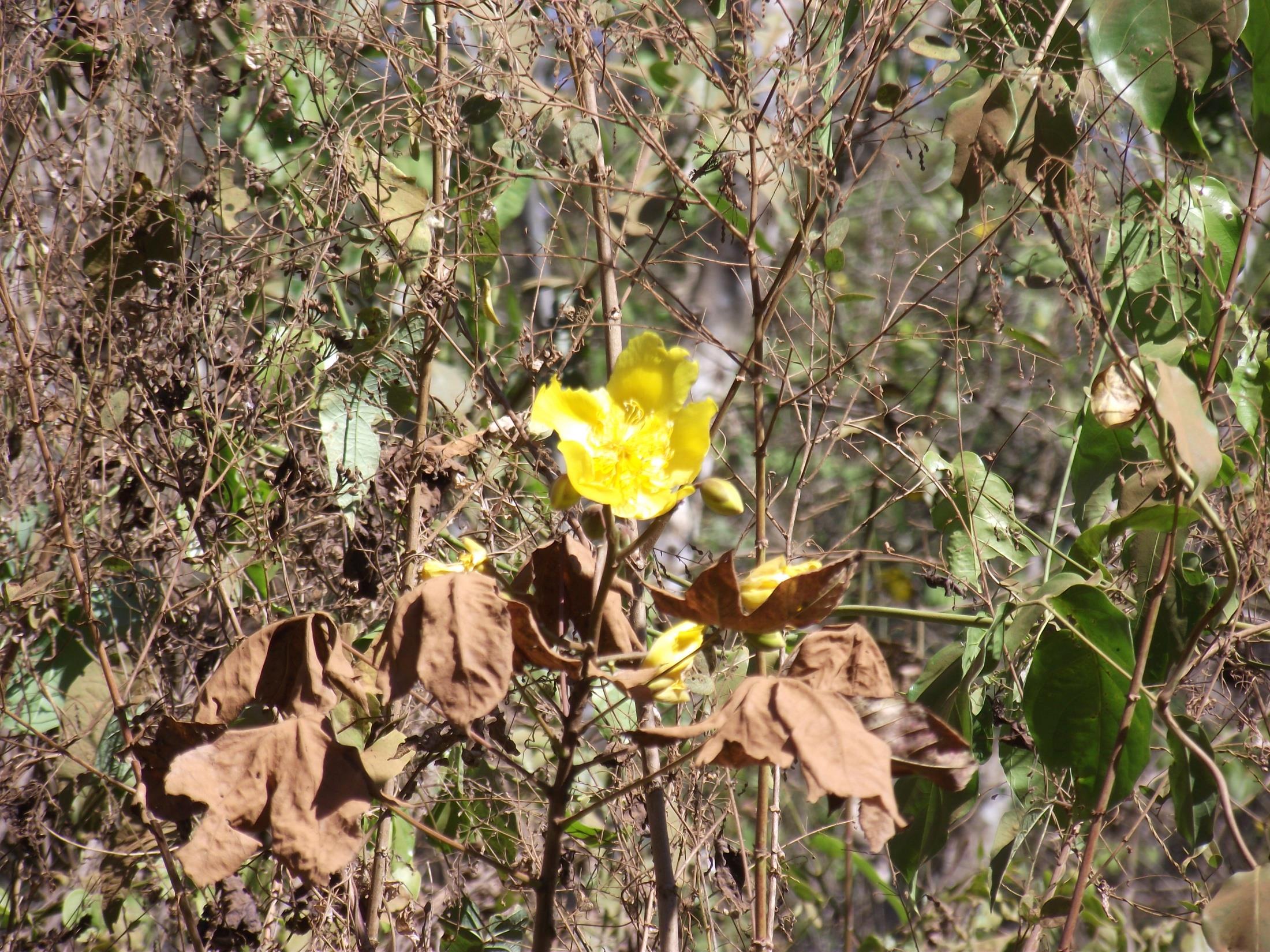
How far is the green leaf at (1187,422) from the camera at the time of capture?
30.6 inches

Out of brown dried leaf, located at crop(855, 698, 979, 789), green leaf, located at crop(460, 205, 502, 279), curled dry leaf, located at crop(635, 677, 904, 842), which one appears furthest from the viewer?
green leaf, located at crop(460, 205, 502, 279)

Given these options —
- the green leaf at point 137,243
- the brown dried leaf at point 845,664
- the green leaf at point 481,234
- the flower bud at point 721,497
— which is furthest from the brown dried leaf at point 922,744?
the green leaf at point 137,243

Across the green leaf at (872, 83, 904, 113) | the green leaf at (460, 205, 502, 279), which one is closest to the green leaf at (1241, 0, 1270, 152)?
the green leaf at (872, 83, 904, 113)

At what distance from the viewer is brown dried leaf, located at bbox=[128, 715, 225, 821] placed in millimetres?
697

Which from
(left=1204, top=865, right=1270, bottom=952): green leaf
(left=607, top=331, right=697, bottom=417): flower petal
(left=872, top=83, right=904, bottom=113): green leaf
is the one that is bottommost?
(left=1204, top=865, right=1270, bottom=952): green leaf

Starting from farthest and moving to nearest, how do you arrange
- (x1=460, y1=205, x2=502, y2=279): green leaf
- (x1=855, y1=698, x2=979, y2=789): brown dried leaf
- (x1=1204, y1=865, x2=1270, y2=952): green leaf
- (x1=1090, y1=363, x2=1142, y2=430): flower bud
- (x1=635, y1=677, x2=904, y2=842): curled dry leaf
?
1. (x1=460, y1=205, x2=502, y2=279): green leaf
2. (x1=1090, y1=363, x2=1142, y2=430): flower bud
3. (x1=1204, y1=865, x2=1270, y2=952): green leaf
4. (x1=855, y1=698, x2=979, y2=789): brown dried leaf
5. (x1=635, y1=677, x2=904, y2=842): curled dry leaf

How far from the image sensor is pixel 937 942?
211 cm

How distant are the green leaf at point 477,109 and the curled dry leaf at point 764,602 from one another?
73cm

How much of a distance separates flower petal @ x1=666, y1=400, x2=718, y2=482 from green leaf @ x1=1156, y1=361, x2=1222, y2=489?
339 mm

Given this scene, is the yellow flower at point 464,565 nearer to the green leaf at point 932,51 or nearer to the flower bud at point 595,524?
the flower bud at point 595,524

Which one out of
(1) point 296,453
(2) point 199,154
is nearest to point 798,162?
(1) point 296,453

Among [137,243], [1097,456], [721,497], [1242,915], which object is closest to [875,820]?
[721,497]

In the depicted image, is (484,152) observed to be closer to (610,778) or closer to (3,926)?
(610,778)

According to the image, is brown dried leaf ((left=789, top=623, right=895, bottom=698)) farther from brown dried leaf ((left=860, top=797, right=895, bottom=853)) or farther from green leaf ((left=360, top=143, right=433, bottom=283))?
green leaf ((left=360, top=143, right=433, bottom=283))
